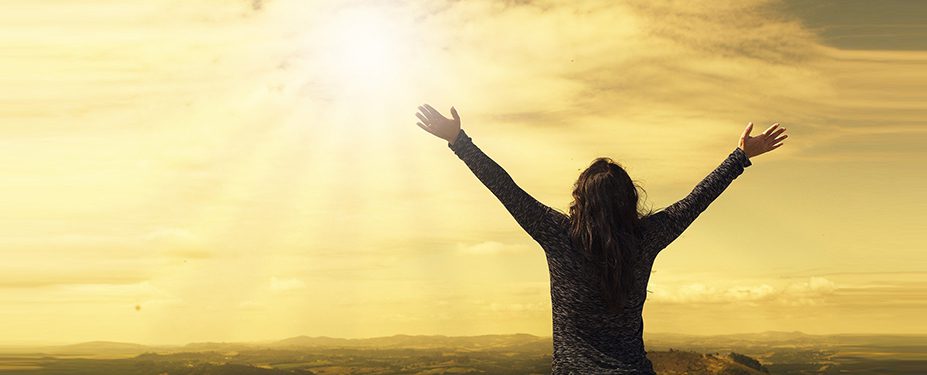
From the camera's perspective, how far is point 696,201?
7.16 meters

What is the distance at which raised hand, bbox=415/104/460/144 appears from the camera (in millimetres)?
7062

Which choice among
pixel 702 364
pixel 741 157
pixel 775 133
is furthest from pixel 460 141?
pixel 702 364

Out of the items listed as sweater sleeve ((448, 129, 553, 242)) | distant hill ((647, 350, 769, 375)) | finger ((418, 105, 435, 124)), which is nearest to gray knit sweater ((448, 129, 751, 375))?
sweater sleeve ((448, 129, 553, 242))

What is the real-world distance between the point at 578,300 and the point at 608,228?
60 cm

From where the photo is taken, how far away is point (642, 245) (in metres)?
6.58

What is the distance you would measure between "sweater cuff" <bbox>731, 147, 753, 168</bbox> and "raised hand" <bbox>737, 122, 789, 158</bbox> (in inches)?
6.0

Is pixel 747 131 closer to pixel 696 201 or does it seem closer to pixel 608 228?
pixel 696 201

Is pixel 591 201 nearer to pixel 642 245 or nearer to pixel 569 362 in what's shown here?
pixel 642 245

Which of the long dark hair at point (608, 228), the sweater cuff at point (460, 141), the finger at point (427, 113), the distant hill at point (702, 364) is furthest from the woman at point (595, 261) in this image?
the distant hill at point (702, 364)

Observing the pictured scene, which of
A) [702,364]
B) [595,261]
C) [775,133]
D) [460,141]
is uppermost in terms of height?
[775,133]

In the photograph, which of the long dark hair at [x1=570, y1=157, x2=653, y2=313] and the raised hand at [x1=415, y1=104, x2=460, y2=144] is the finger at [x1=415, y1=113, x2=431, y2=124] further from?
the long dark hair at [x1=570, y1=157, x2=653, y2=313]

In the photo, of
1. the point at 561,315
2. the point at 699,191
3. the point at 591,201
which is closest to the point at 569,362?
the point at 561,315

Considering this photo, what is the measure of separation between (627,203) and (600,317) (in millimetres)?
887

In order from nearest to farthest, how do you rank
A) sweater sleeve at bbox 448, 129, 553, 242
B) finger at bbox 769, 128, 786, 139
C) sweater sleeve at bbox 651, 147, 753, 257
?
sweater sleeve at bbox 448, 129, 553, 242 → sweater sleeve at bbox 651, 147, 753, 257 → finger at bbox 769, 128, 786, 139
